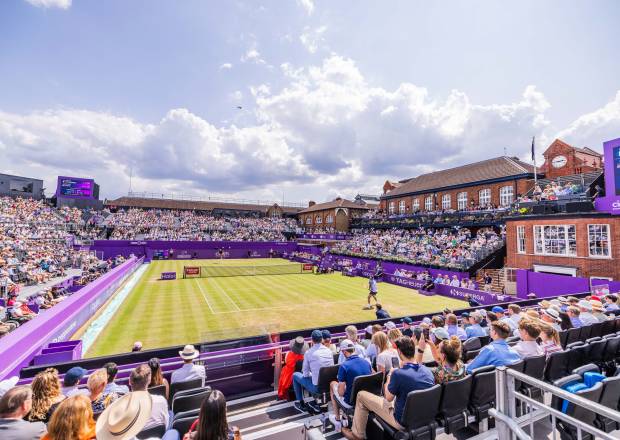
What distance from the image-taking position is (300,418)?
19.6ft

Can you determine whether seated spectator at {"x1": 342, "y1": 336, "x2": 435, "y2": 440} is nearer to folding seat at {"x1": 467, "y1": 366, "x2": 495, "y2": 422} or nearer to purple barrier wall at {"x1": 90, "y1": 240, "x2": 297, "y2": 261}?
folding seat at {"x1": 467, "y1": 366, "x2": 495, "y2": 422}

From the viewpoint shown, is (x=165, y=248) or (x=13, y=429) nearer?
(x=13, y=429)

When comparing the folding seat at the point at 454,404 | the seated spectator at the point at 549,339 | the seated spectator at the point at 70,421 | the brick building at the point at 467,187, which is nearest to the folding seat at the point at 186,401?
the seated spectator at the point at 70,421

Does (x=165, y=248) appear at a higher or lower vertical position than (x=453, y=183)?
lower

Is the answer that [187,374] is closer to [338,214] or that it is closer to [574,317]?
[574,317]

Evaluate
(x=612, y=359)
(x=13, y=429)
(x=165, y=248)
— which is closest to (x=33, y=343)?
(x=13, y=429)

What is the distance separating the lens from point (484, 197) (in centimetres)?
3806

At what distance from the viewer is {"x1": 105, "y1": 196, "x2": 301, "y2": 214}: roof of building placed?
62.4m

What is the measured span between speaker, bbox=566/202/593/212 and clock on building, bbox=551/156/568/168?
51.6ft

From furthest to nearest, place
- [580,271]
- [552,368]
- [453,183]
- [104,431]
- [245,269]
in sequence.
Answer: [453,183] → [245,269] → [580,271] → [552,368] → [104,431]

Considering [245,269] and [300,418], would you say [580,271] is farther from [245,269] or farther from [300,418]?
[245,269]

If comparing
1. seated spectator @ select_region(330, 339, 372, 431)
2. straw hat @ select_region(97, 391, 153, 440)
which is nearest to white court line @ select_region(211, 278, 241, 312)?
seated spectator @ select_region(330, 339, 372, 431)

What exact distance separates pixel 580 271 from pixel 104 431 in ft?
85.7

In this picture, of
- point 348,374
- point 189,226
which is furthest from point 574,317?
point 189,226
